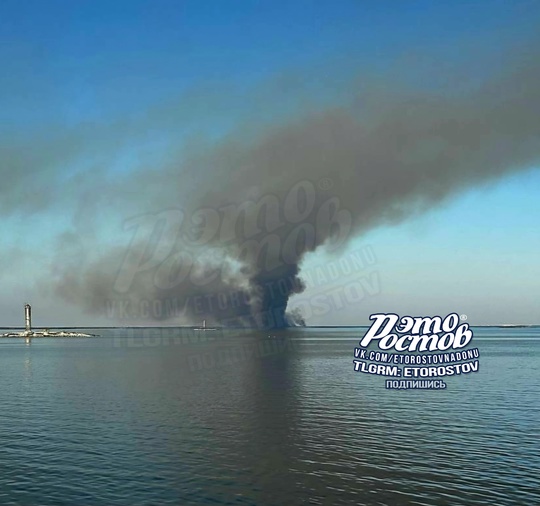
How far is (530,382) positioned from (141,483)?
86.4 meters

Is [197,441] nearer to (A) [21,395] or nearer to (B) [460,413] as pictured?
(B) [460,413]

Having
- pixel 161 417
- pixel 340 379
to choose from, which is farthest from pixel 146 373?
pixel 161 417

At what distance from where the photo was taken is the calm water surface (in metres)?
37.8

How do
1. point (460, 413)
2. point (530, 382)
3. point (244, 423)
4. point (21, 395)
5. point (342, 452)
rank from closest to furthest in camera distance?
point (342, 452) < point (244, 423) < point (460, 413) < point (21, 395) < point (530, 382)

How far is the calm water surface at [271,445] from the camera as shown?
124 feet

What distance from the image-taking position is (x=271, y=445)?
51531mm

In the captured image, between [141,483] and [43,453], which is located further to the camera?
[43,453]

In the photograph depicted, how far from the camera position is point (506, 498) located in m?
36.2

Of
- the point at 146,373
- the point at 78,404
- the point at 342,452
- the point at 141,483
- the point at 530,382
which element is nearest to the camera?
the point at 141,483

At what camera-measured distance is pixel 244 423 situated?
62812 millimetres

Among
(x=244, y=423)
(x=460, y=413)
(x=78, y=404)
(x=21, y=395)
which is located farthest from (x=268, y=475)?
(x=21, y=395)

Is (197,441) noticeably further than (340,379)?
No

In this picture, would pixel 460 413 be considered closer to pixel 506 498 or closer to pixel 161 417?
pixel 506 498

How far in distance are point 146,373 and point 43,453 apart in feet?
257
